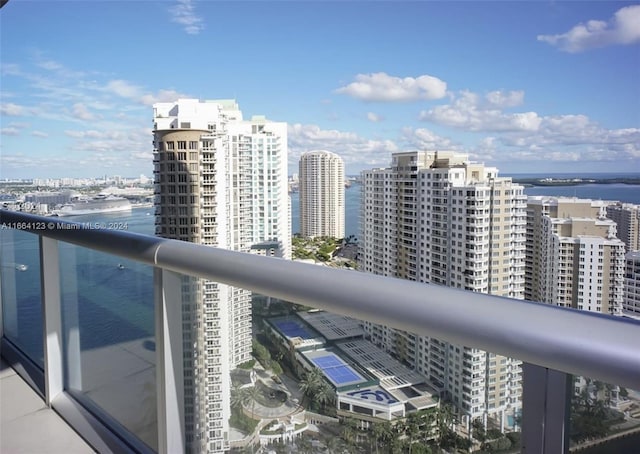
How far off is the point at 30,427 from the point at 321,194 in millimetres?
20488

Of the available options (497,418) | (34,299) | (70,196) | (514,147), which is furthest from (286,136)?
(497,418)

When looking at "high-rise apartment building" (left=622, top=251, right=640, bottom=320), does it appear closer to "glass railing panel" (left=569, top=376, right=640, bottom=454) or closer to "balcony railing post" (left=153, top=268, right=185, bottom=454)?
"balcony railing post" (left=153, top=268, right=185, bottom=454)

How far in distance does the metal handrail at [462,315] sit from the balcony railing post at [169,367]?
276 mm

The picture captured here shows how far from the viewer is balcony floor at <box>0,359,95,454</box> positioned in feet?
5.37

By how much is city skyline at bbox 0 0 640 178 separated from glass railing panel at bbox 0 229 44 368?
66.6 feet

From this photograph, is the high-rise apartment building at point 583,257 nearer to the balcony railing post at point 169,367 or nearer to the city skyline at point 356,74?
the balcony railing post at point 169,367

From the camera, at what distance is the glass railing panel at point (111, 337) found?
1.34 metres

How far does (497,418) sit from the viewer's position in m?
0.65

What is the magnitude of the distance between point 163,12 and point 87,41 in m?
6.61

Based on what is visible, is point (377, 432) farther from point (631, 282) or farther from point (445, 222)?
point (445, 222)

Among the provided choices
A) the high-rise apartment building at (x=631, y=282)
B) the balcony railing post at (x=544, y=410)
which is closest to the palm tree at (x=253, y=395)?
the balcony railing post at (x=544, y=410)

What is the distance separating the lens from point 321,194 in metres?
22.1

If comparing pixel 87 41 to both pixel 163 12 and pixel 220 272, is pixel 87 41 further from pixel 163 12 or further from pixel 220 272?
pixel 220 272

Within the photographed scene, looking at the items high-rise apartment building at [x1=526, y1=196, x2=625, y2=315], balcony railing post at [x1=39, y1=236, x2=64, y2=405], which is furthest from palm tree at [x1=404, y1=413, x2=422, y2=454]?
high-rise apartment building at [x1=526, y1=196, x2=625, y2=315]
